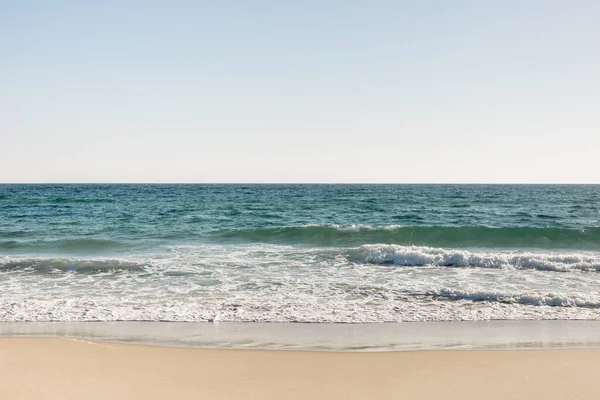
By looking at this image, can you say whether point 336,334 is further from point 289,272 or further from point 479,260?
point 479,260

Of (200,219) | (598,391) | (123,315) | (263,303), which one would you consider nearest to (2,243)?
(200,219)

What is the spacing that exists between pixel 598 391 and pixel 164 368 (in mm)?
5219

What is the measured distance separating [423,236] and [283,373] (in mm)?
17206

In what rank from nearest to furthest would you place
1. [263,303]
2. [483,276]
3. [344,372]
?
1. [344,372]
2. [263,303]
3. [483,276]

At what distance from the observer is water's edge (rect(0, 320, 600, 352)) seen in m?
6.95

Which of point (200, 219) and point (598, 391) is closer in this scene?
point (598, 391)

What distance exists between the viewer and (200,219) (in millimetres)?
28344

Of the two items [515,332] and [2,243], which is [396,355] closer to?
[515,332]

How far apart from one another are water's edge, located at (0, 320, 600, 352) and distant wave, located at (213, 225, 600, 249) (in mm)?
12114

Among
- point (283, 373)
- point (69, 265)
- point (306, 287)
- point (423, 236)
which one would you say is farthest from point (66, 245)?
point (283, 373)

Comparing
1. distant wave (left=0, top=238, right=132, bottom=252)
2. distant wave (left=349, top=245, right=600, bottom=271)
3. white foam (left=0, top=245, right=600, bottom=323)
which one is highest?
distant wave (left=349, top=245, right=600, bottom=271)

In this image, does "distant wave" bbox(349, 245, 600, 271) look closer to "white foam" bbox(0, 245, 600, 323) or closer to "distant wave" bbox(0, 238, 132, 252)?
"white foam" bbox(0, 245, 600, 323)

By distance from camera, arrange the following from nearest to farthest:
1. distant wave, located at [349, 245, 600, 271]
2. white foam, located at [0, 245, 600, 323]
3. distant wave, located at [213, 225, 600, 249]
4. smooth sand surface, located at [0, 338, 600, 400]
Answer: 1. smooth sand surface, located at [0, 338, 600, 400]
2. white foam, located at [0, 245, 600, 323]
3. distant wave, located at [349, 245, 600, 271]
4. distant wave, located at [213, 225, 600, 249]

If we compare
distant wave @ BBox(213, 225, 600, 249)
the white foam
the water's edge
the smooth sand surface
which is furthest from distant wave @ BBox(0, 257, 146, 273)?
distant wave @ BBox(213, 225, 600, 249)
